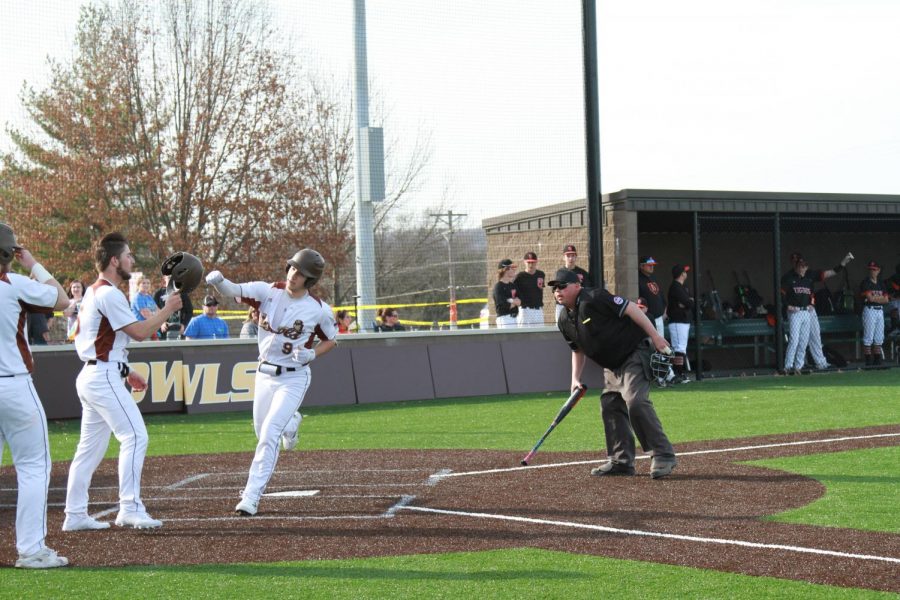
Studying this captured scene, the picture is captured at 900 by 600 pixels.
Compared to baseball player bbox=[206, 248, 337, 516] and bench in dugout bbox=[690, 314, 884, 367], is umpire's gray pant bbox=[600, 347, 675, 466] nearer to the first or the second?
baseball player bbox=[206, 248, 337, 516]

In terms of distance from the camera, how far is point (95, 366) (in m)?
6.99

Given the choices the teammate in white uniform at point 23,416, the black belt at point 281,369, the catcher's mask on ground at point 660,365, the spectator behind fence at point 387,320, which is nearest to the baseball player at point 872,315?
the spectator behind fence at point 387,320

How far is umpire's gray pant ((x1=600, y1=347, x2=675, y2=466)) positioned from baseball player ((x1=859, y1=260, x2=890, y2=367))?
13.4m

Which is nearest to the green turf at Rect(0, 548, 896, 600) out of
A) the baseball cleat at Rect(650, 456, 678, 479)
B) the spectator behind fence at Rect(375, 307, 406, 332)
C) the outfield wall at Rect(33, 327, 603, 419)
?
the baseball cleat at Rect(650, 456, 678, 479)

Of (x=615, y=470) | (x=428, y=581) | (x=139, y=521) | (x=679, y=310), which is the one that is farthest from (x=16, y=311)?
(x=679, y=310)

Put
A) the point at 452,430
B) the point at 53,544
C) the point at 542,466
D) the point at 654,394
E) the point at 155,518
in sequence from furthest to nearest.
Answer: the point at 654,394, the point at 452,430, the point at 542,466, the point at 155,518, the point at 53,544

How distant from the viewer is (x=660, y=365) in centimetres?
880

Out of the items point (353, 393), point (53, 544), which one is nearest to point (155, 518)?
point (53, 544)

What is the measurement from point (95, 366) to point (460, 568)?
3.00 meters

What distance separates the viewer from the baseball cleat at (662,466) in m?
8.59

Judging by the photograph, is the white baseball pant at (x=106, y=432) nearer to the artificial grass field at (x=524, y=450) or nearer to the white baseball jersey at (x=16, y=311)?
the white baseball jersey at (x=16, y=311)

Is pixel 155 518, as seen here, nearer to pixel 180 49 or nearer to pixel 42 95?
pixel 42 95

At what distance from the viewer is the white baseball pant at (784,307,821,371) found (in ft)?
64.6

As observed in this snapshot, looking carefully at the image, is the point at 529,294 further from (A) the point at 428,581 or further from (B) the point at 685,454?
(A) the point at 428,581
